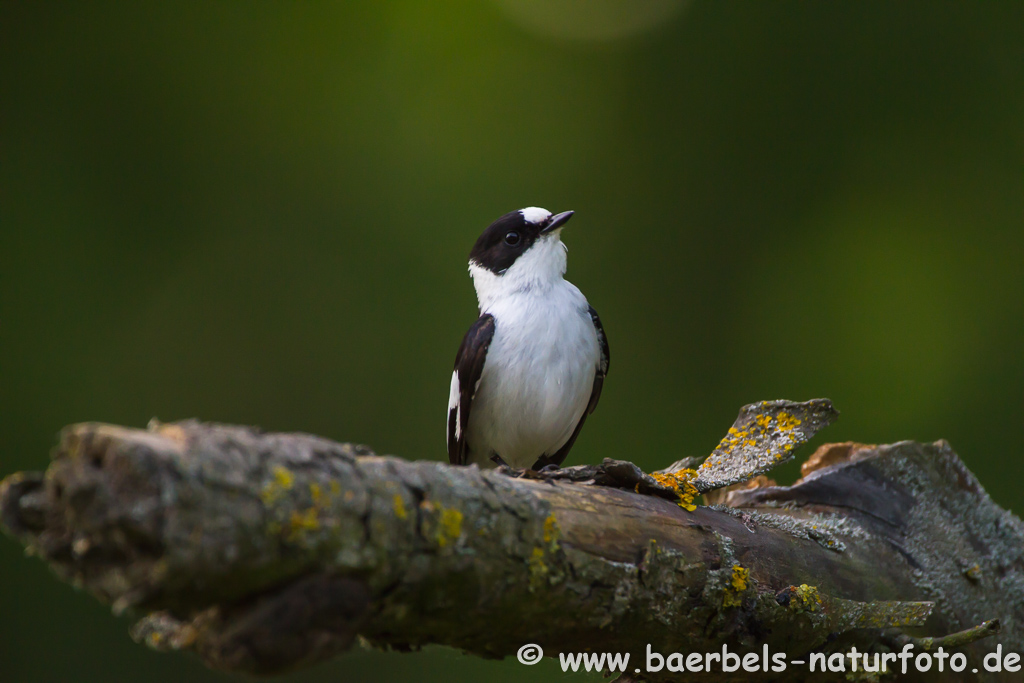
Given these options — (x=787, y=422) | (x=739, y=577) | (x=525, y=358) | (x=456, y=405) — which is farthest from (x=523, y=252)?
(x=739, y=577)

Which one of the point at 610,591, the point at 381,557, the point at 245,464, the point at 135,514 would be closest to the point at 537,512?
the point at 610,591

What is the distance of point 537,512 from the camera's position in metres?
1.62

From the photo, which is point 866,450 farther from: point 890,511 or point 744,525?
point 744,525

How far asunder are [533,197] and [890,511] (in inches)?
147

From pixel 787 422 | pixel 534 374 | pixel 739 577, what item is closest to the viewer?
pixel 739 577

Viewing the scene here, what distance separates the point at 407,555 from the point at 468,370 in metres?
2.38

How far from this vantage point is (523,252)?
4086 millimetres

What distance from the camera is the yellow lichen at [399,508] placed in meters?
1.38

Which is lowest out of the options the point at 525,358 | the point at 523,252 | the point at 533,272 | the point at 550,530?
the point at 550,530

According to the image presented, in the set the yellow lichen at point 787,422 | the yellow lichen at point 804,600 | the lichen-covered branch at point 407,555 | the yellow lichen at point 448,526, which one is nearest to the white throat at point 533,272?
the yellow lichen at point 787,422

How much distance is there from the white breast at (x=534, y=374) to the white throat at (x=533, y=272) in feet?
0.17

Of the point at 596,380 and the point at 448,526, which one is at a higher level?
the point at 596,380

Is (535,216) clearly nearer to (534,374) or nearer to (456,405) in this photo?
(534,374)

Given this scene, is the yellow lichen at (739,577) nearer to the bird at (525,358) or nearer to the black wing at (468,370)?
the bird at (525,358)
